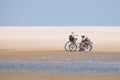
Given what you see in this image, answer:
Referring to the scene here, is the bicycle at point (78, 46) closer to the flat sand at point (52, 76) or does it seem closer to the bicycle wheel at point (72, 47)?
the bicycle wheel at point (72, 47)

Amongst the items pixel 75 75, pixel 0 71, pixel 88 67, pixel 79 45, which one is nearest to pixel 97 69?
pixel 88 67

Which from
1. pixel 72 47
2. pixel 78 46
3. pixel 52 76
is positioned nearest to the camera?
pixel 52 76

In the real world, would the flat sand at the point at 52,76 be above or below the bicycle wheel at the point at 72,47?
above

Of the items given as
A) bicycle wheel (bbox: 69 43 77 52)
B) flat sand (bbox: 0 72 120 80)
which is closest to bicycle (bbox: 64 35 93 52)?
bicycle wheel (bbox: 69 43 77 52)

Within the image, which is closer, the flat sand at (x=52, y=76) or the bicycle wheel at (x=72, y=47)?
the flat sand at (x=52, y=76)

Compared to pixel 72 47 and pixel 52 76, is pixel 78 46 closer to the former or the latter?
pixel 72 47

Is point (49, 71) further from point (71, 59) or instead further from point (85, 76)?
point (71, 59)

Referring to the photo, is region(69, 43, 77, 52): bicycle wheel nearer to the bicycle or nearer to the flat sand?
the bicycle

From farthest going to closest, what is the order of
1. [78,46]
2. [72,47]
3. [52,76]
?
[78,46] < [72,47] < [52,76]

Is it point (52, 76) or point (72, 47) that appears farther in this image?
point (72, 47)

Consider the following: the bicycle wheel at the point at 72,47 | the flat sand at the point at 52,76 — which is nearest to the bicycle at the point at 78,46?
the bicycle wheel at the point at 72,47

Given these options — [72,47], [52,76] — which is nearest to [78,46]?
[72,47]

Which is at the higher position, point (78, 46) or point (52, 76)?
point (52, 76)

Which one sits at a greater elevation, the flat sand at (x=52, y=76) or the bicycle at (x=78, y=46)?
the flat sand at (x=52, y=76)
